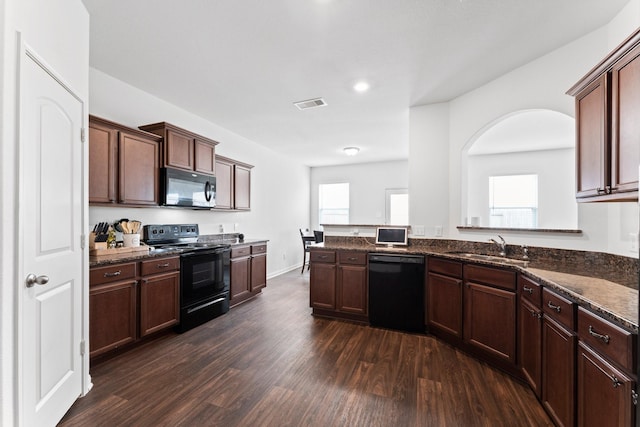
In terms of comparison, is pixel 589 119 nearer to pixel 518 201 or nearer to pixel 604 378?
pixel 604 378

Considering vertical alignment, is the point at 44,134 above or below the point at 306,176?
below

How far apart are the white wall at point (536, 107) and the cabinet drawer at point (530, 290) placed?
66 centimetres

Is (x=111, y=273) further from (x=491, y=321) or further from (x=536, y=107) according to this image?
(x=536, y=107)

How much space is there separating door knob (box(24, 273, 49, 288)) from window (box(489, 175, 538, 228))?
24.7 feet

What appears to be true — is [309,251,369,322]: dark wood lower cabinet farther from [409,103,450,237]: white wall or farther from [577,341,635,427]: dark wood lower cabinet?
[577,341,635,427]: dark wood lower cabinet

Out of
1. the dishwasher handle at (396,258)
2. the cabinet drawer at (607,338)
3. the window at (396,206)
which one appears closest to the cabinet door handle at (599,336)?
the cabinet drawer at (607,338)

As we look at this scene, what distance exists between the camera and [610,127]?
1605mm

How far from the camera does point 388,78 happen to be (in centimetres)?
302

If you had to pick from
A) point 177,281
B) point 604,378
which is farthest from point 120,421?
point 604,378

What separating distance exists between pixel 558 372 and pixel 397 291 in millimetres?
1646

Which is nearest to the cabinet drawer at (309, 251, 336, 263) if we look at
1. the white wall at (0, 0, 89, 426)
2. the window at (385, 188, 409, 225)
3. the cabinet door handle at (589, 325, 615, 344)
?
the cabinet door handle at (589, 325, 615, 344)

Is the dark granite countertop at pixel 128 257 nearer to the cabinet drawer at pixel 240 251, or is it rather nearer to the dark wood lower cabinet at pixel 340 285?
the cabinet drawer at pixel 240 251

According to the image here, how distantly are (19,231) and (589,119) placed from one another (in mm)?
3330

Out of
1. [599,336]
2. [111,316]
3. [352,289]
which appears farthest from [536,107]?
[111,316]
